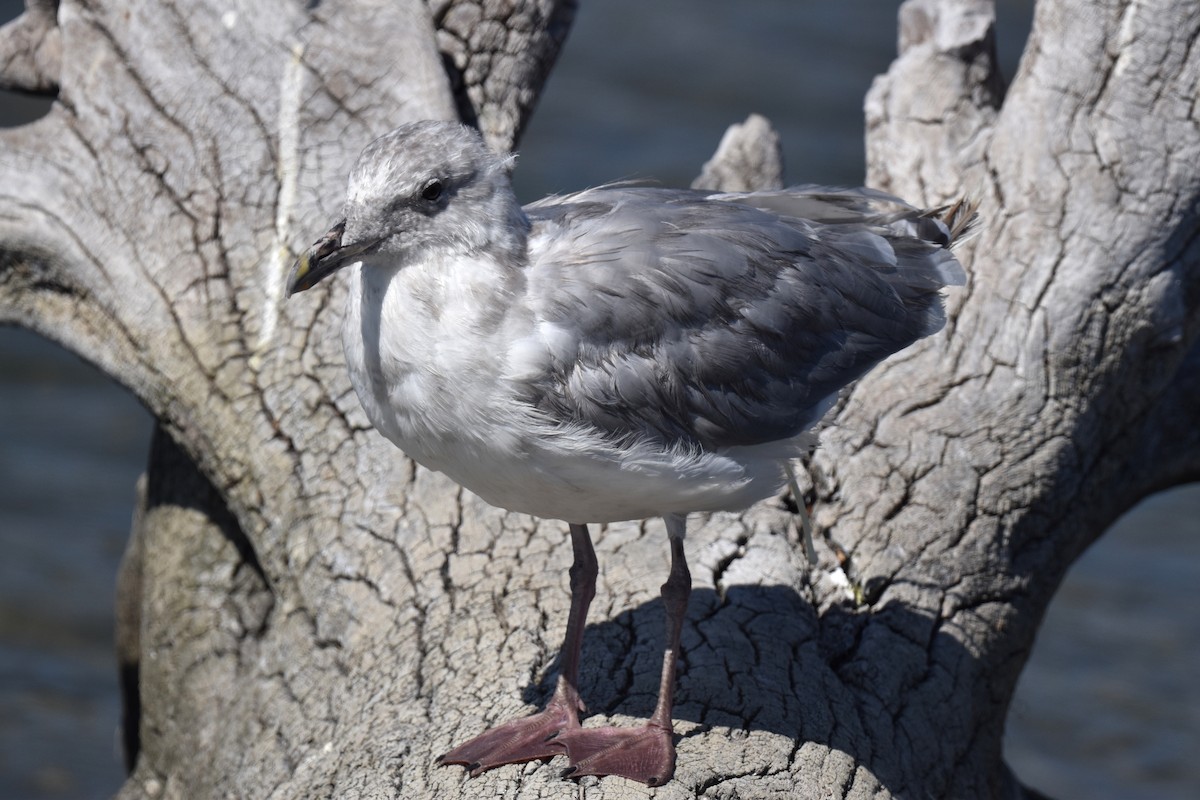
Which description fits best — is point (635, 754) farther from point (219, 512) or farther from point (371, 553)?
point (219, 512)

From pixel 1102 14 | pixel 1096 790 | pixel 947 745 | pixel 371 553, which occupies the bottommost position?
pixel 1096 790

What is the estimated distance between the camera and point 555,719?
3.52 metres

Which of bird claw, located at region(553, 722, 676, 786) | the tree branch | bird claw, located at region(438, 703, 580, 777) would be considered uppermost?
the tree branch

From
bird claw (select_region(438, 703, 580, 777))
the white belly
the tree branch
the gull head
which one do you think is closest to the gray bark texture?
the tree branch

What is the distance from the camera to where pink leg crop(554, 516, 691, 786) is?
330 cm

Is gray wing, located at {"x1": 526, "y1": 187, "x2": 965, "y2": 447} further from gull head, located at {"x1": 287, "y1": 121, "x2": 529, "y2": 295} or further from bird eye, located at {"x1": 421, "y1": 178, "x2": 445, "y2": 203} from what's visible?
bird eye, located at {"x1": 421, "y1": 178, "x2": 445, "y2": 203}

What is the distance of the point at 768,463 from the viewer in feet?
11.7

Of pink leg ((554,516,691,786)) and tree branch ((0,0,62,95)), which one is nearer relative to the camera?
pink leg ((554,516,691,786))

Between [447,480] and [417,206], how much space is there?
1.30m

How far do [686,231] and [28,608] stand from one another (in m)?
5.33

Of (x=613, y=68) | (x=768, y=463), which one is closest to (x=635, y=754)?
(x=768, y=463)

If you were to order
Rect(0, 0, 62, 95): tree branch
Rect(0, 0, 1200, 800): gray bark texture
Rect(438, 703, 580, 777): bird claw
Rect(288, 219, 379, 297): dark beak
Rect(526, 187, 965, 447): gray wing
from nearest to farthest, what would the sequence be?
Rect(288, 219, 379, 297): dark beak, Rect(526, 187, 965, 447): gray wing, Rect(438, 703, 580, 777): bird claw, Rect(0, 0, 1200, 800): gray bark texture, Rect(0, 0, 62, 95): tree branch

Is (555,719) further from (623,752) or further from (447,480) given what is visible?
(447,480)

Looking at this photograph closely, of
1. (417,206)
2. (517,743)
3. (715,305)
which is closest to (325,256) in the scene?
(417,206)
